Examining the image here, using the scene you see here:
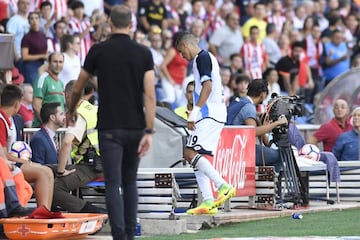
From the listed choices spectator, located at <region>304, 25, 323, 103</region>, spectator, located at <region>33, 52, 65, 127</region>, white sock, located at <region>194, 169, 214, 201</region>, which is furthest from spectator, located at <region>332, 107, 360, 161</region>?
spectator, located at <region>304, 25, 323, 103</region>

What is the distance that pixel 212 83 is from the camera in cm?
1341

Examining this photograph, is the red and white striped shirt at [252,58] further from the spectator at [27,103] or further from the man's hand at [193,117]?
the man's hand at [193,117]

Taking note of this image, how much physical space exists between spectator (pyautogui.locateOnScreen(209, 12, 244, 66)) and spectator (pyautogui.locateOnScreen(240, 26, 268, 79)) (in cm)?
23

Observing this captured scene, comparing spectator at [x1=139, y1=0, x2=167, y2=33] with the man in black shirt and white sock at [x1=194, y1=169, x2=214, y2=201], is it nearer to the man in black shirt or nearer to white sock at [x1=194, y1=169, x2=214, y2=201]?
white sock at [x1=194, y1=169, x2=214, y2=201]

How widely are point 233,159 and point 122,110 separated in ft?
14.4

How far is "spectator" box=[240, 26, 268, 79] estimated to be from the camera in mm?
24984

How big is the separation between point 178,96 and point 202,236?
11.3m

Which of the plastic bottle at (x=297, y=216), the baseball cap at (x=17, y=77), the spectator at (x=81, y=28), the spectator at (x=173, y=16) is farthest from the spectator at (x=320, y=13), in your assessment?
the plastic bottle at (x=297, y=216)

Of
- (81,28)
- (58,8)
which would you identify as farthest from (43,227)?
(58,8)

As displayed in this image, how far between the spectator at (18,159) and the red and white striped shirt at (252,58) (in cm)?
1196

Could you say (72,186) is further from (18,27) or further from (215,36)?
(215,36)

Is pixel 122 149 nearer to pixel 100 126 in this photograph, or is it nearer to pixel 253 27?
pixel 100 126

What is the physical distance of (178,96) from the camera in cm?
2333

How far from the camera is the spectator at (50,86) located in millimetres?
18375
